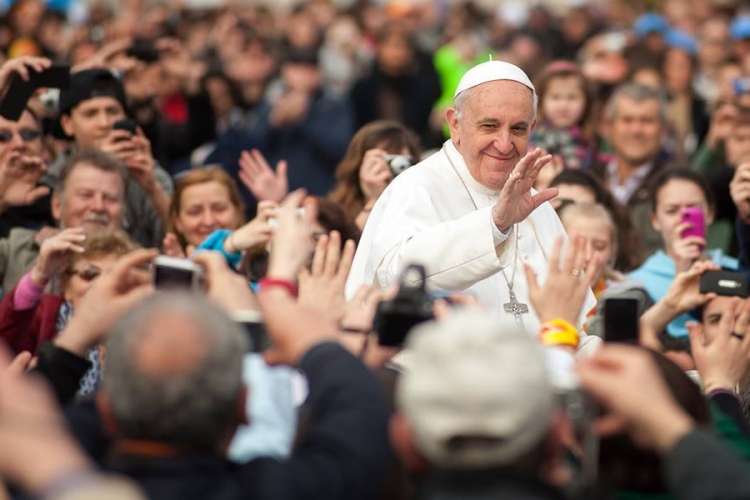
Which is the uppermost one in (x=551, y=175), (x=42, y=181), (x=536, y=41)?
(x=536, y=41)

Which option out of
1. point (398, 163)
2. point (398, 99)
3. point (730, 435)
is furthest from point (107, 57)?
point (730, 435)

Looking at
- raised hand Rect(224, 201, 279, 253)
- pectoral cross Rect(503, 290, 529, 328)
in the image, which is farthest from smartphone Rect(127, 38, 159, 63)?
pectoral cross Rect(503, 290, 529, 328)

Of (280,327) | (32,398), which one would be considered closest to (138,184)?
(280,327)

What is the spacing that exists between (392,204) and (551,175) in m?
2.63

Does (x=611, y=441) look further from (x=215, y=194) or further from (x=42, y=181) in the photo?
(x=42, y=181)

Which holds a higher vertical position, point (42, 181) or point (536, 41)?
point (536, 41)

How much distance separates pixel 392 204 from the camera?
6.37 metres

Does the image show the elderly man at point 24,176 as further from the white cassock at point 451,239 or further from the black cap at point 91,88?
the white cassock at point 451,239

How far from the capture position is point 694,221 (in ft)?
25.8

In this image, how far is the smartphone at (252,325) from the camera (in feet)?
13.5

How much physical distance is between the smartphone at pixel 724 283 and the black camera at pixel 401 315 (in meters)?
2.74

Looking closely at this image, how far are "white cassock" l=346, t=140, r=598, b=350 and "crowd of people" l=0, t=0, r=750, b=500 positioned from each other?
1 cm

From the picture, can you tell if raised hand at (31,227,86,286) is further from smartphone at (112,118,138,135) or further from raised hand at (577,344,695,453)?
raised hand at (577,344,695,453)

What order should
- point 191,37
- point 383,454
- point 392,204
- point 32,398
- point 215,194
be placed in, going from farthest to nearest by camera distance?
point 191,37 < point 215,194 < point 392,204 < point 383,454 < point 32,398
